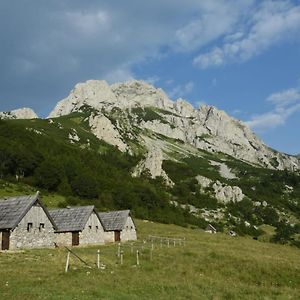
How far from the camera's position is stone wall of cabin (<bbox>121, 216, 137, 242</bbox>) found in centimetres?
7850

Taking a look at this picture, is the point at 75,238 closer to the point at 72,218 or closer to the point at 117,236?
the point at 72,218

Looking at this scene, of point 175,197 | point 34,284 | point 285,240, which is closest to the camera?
point 34,284

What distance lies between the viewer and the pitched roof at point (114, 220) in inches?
3078

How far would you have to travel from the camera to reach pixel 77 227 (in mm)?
65000

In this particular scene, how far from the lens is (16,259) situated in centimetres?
3872

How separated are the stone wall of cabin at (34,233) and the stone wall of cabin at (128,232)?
894 inches

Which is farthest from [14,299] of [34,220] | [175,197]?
[175,197]

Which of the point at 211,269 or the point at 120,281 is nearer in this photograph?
the point at 120,281

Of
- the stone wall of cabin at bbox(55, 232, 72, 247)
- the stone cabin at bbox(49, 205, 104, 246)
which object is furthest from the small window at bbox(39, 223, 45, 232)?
the stone wall of cabin at bbox(55, 232, 72, 247)

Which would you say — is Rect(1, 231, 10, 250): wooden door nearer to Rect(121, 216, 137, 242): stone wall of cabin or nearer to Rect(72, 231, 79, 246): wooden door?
Rect(72, 231, 79, 246): wooden door

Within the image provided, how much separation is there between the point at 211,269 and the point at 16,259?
17563mm

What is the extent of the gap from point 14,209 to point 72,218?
14665mm

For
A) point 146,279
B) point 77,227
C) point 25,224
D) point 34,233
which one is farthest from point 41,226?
point 146,279

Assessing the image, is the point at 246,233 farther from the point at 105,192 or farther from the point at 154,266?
the point at 154,266
